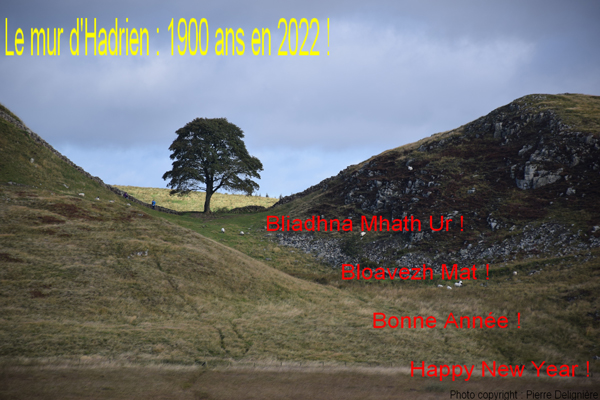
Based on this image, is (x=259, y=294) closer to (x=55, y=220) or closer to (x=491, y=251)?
(x=55, y=220)

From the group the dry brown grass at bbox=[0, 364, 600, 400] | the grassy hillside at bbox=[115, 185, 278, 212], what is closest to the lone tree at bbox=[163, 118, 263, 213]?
the grassy hillside at bbox=[115, 185, 278, 212]

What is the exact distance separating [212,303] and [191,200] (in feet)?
186

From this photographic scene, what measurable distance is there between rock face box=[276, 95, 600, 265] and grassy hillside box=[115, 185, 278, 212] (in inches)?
975

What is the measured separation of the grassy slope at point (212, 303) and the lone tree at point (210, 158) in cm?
2145

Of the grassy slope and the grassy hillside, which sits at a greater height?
the grassy hillside

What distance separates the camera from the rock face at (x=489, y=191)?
33.4m

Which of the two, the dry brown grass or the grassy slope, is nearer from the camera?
the dry brown grass

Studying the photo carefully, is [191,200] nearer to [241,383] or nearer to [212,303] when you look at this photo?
[212,303]

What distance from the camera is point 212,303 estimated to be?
920 inches

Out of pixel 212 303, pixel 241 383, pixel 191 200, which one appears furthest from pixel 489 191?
pixel 191 200

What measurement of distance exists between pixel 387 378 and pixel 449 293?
16.4 m

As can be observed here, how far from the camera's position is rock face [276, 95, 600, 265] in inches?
1316

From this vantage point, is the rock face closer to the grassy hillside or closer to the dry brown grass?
the dry brown grass

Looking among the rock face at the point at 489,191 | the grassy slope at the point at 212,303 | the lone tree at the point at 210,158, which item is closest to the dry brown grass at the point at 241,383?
the grassy slope at the point at 212,303
